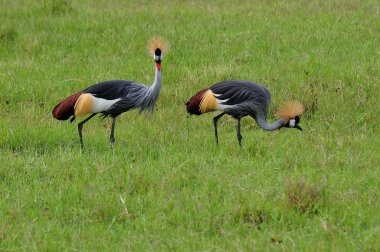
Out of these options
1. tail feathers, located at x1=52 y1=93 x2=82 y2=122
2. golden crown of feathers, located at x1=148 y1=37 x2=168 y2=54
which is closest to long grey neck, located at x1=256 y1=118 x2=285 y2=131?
golden crown of feathers, located at x1=148 y1=37 x2=168 y2=54

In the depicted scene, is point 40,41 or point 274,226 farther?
point 40,41

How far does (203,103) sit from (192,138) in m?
0.45

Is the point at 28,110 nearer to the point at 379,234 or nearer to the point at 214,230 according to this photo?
the point at 214,230

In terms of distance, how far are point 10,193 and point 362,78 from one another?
5038mm

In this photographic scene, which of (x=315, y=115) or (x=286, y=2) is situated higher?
(x=286, y=2)

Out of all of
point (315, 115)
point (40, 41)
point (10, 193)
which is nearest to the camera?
point (10, 193)

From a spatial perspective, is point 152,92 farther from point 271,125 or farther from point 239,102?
point 271,125

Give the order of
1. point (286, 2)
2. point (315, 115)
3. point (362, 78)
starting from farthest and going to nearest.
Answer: point (286, 2) < point (362, 78) < point (315, 115)

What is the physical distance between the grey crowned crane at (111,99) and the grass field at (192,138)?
0.34m

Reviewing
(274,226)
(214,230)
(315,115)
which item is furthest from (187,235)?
(315,115)

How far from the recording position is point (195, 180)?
6633mm

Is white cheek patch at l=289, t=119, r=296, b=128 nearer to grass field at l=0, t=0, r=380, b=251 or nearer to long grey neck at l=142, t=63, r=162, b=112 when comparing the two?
grass field at l=0, t=0, r=380, b=251

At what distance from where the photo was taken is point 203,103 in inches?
312

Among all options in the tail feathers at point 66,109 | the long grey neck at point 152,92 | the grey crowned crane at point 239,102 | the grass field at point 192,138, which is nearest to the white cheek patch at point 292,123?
the grey crowned crane at point 239,102
